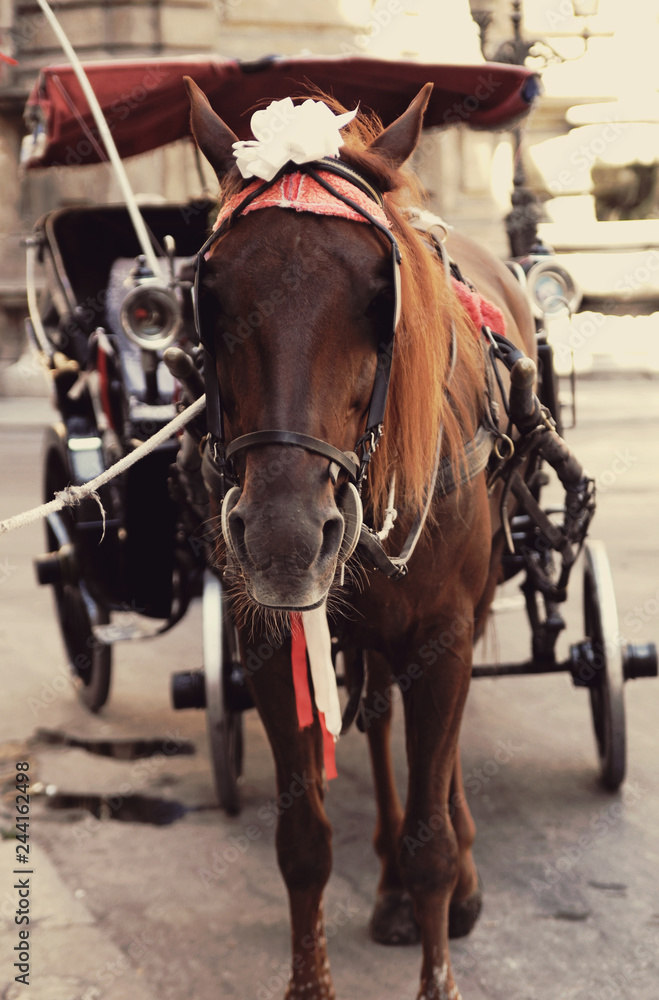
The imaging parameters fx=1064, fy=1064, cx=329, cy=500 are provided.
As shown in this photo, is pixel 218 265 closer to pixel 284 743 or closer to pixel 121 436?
pixel 284 743

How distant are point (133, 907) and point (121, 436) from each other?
5.83 ft

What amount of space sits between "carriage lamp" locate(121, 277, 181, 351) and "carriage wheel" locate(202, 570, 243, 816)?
0.81 metres

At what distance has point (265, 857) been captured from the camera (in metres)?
3.21

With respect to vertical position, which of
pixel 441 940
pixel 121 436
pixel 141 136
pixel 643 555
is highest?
pixel 141 136

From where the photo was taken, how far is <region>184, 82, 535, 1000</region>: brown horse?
66.4 inches

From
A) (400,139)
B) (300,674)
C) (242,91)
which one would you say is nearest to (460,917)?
(300,674)

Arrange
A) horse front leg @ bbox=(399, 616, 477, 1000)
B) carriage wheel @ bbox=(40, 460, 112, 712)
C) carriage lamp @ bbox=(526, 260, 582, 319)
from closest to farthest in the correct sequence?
horse front leg @ bbox=(399, 616, 477, 1000) < carriage lamp @ bbox=(526, 260, 582, 319) < carriage wheel @ bbox=(40, 460, 112, 712)

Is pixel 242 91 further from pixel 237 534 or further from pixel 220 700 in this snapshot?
pixel 237 534

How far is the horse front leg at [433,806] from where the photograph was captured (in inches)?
94.1

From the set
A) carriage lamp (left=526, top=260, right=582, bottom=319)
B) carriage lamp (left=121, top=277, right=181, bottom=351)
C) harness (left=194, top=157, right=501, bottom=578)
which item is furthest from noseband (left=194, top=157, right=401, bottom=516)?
carriage lamp (left=526, top=260, right=582, bottom=319)

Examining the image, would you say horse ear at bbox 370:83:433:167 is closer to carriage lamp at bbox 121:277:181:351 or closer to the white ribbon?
the white ribbon

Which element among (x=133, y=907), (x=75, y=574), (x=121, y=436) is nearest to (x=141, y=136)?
(x=121, y=436)

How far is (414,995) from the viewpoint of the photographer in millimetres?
2547

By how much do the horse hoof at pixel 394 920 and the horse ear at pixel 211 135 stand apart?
1.87 m
